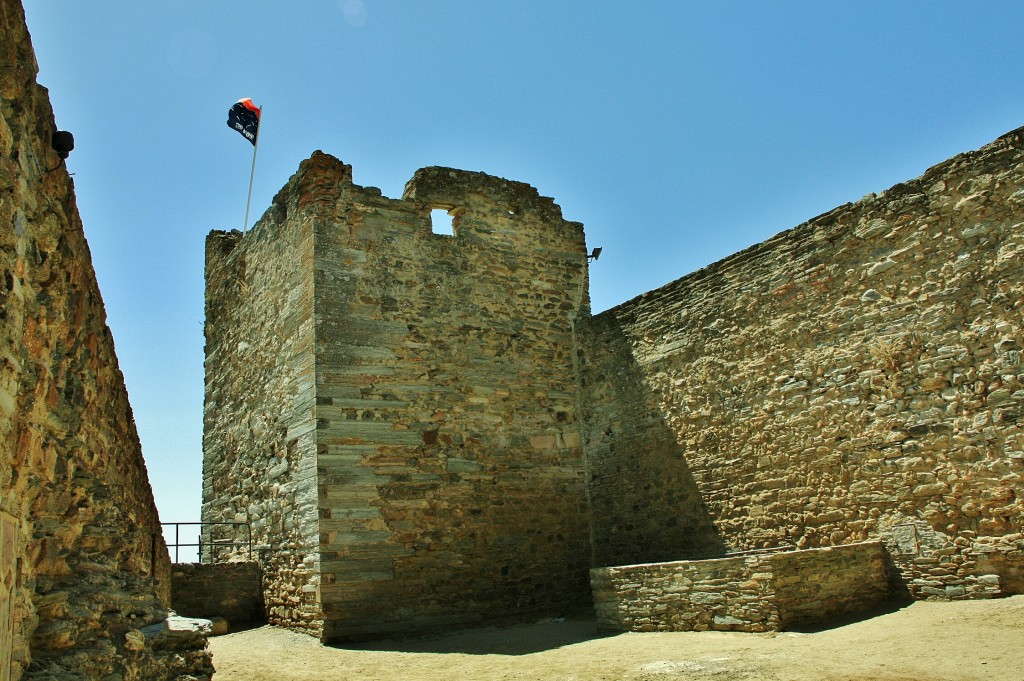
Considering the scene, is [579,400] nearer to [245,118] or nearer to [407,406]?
[407,406]

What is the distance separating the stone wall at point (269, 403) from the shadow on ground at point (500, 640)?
3.03 ft

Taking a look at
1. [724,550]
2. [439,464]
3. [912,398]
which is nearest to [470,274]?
[439,464]

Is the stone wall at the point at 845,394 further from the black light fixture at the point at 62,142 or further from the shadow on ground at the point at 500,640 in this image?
the black light fixture at the point at 62,142

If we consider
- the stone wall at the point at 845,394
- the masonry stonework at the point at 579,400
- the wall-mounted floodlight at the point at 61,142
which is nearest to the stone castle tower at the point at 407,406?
the masonry stonework at the point at 579,400

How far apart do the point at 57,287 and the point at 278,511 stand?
22.3ft

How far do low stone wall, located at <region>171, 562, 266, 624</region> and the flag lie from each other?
7.05 metres

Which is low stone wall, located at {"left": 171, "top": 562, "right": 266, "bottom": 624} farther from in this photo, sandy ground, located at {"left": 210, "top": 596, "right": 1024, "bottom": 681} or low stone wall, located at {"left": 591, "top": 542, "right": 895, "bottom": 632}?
low stone wall, located at {"left": 591, "top": 542, "right": 895, "bottom": 632}

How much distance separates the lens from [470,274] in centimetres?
1059

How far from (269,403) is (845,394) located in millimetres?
6687

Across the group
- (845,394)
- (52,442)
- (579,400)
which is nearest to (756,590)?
(845,394)

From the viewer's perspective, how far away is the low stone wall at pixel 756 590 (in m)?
6.88

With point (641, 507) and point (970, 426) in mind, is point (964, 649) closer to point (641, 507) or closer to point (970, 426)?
point (970, 426)

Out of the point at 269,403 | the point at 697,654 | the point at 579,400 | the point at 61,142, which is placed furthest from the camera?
the point at 579,400

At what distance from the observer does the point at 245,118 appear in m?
13.5
